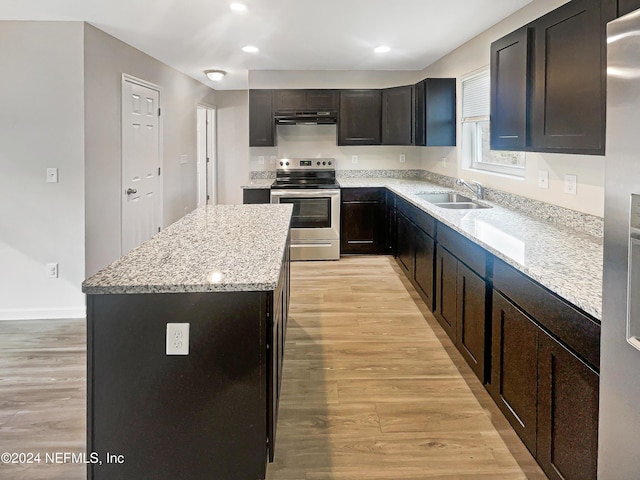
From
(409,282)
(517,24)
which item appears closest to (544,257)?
(517,24)

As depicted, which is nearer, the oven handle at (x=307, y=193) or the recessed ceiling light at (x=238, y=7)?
the recessed ceiling light at (x=238, y=7)

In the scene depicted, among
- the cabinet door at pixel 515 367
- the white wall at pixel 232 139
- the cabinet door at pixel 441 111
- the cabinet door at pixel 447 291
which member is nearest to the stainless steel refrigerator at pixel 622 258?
the cabinet door at pixel 515 367

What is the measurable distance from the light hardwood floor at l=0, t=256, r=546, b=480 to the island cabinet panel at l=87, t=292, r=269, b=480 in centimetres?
44

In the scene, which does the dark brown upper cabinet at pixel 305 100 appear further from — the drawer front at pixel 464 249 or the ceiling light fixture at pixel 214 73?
the drawer front at pixel 464 249

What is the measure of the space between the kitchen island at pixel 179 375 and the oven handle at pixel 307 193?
393 cm

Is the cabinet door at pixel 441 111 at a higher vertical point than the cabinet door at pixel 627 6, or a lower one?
higher

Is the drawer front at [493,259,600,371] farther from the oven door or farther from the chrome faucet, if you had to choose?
the oven door

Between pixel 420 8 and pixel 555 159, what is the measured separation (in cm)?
152

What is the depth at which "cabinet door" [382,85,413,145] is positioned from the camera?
5668 mm

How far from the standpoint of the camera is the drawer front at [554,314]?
1.42 metres

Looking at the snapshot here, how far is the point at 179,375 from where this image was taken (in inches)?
62.9

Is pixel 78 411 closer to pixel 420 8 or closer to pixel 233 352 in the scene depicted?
pixel 233 352

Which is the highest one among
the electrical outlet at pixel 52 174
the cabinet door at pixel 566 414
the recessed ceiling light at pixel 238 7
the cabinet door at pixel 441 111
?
the recessed ceiling light at pixel 238 7

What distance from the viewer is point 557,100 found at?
228 centimetres
